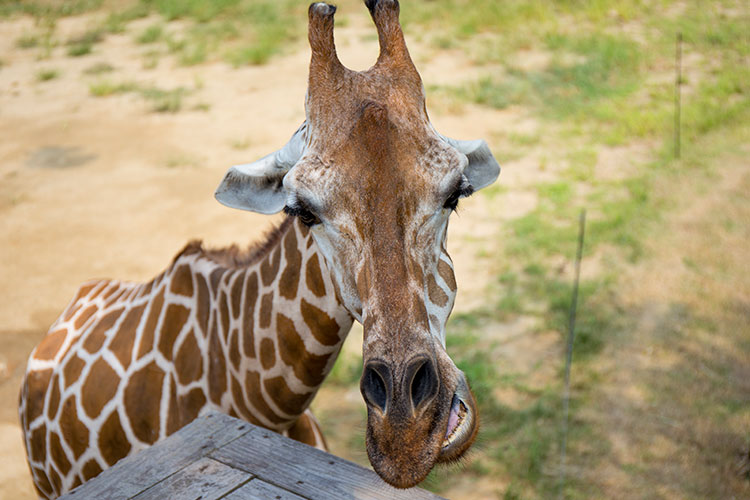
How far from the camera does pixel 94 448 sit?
9.84 feet

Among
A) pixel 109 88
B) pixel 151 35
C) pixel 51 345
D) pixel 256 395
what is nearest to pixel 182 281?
pixel 256 395

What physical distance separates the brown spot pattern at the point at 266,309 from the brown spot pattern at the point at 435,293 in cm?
79

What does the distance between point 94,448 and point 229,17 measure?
10.6 m

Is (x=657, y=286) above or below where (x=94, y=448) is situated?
below

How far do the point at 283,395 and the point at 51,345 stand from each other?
1456 millimetres

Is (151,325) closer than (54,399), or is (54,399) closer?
(151,325)

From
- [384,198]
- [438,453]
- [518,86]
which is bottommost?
[518,86]

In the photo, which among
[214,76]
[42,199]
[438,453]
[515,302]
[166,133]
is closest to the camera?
[438,453]

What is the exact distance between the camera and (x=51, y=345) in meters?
3.48

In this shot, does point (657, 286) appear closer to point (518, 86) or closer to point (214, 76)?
point (518, 86)

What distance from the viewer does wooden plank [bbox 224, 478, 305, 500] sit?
1.89 metres

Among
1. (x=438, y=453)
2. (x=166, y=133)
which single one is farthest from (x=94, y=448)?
(x=166, y=133)

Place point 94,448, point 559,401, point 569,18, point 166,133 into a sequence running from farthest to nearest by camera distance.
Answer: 1. point 569,18
2. point 166,133
3. point 559,401
4. point 94,448

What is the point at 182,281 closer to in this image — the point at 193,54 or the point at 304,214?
the point at 304,214
